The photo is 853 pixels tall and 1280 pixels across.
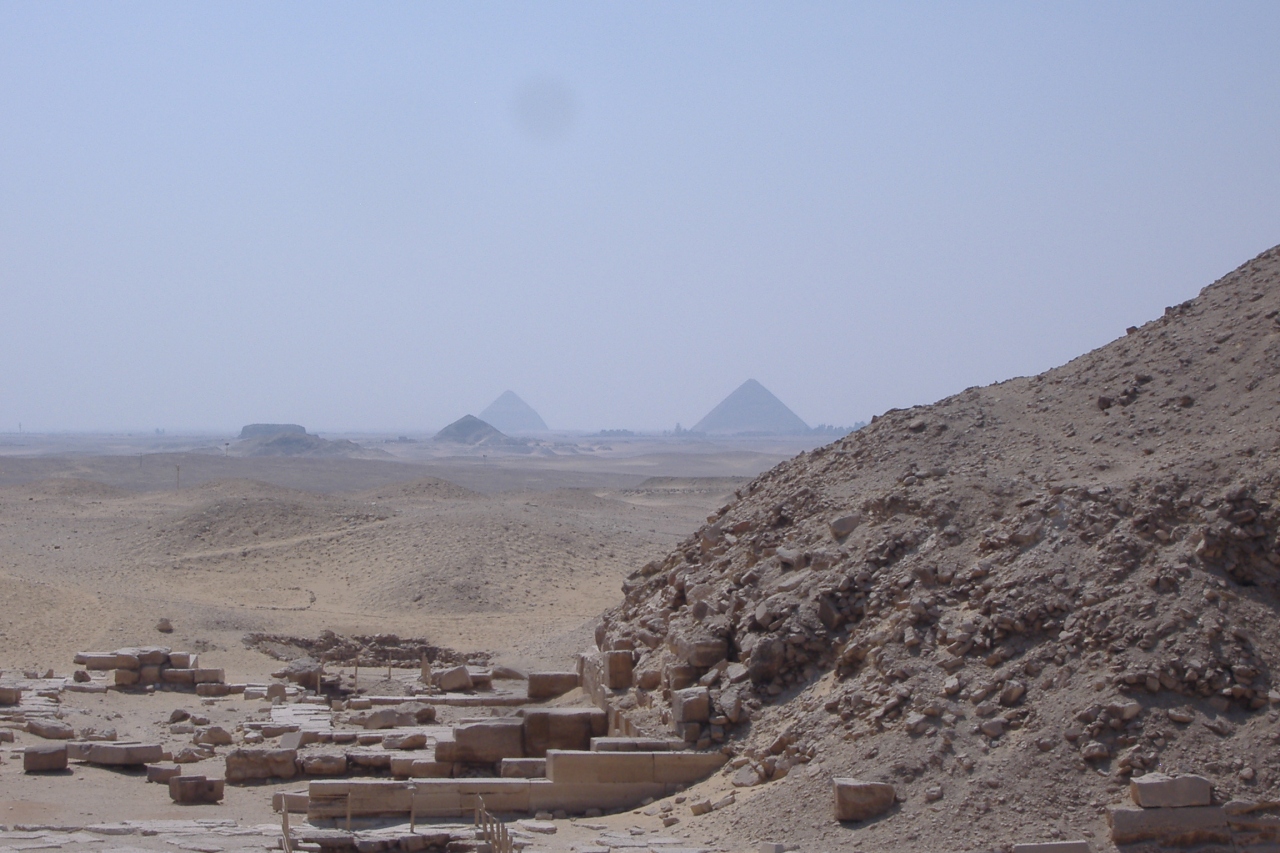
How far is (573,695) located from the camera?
18.8 metres

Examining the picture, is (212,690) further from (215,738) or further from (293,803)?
(293,803)

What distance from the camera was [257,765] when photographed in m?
15.6

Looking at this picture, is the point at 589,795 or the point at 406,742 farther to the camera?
the point at 406,742

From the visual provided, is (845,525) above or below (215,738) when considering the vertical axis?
above

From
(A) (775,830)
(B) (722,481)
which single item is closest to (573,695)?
(A) (775,830)

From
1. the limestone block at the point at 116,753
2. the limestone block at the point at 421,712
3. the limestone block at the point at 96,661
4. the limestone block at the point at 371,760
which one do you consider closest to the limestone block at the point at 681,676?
the limestone block at the point at 371,760

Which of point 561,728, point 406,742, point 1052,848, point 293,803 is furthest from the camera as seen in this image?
point 406,742

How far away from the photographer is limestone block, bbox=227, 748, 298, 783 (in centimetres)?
1560

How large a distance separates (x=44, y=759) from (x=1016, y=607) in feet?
38.2

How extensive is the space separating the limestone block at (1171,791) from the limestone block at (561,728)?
707 centimetres

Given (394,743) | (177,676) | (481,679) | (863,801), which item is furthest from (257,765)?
(863,801)

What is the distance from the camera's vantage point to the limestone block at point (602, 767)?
13398 mm

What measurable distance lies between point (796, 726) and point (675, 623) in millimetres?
3490

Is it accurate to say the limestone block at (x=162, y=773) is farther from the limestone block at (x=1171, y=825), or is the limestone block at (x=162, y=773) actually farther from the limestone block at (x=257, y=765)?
the limestone block at (x=1171, y=825)
